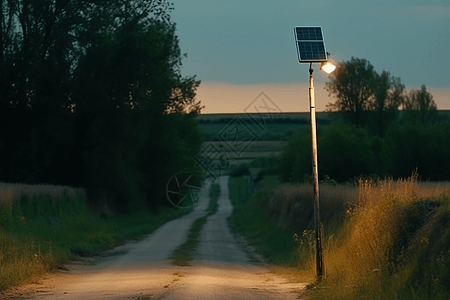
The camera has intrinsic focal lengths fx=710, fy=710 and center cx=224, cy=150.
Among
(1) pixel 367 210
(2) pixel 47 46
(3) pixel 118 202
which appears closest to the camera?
(1) pixel 367 210

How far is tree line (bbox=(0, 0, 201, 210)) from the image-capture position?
45.8 meters

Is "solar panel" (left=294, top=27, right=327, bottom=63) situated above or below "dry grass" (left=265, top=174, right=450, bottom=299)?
above

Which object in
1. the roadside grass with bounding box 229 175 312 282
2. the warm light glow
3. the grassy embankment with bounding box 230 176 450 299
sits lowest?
the roadside grass with bounding box 229 175 312 282

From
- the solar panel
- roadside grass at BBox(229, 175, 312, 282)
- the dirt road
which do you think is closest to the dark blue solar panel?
the solar panel

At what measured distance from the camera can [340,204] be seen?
82.5 ft

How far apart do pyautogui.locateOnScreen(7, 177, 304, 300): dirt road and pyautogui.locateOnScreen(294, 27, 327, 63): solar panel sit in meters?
5.86

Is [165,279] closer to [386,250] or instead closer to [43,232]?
[386,250]

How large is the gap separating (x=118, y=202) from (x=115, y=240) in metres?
23.5

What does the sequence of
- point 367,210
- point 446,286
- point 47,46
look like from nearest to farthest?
1. point 446,286
2. point 367,210
3. point 47,46

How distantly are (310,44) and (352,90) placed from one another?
→ 84235 mm

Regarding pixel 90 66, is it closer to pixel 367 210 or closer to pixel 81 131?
pixel 81 131

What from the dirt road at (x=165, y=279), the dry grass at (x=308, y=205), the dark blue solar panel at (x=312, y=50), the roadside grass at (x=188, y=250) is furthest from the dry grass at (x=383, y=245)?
the roadside grass at (x=188, y=250)

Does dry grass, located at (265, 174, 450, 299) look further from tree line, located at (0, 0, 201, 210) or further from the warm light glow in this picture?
tree line, located at (0, 0, 201, 210)

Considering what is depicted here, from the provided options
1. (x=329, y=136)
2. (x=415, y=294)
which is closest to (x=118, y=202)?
(x=329, y=136)
